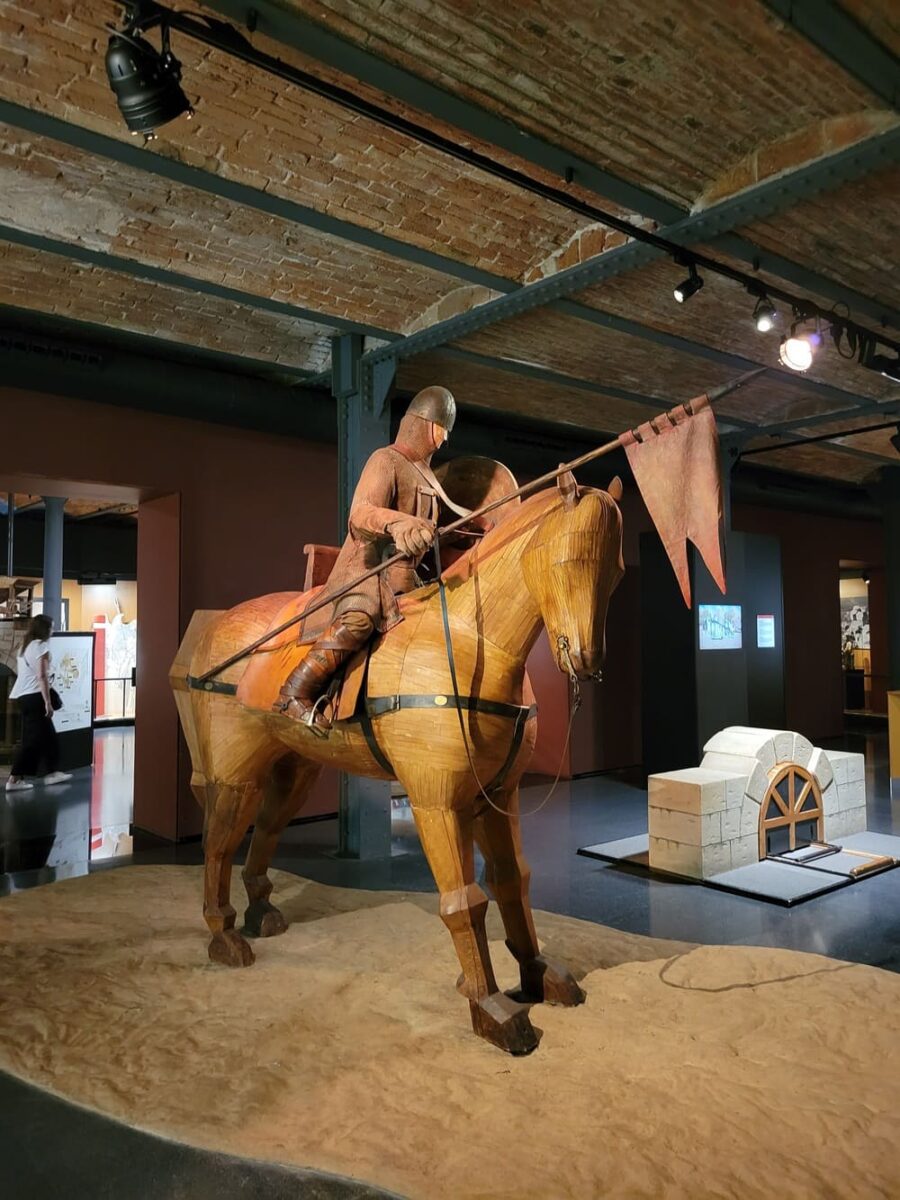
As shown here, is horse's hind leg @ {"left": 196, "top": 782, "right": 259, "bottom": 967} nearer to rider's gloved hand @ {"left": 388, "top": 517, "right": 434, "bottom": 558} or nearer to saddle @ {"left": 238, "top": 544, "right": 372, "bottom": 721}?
saddle @ {"left": 238, "top": 544, "right": 372, "bottom": 721}

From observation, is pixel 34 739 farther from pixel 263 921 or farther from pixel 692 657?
pixel 692 657

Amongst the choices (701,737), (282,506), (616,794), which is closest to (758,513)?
(701,737)

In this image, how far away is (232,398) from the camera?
21.0ft

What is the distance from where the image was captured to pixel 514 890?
128 inches

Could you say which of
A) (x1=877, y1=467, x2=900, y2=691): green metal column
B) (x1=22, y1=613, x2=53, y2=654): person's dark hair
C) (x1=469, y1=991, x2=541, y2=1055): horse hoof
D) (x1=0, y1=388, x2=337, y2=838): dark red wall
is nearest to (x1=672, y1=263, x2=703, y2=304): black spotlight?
(x1=469, y1=991, x2=541, y2=1055): horse hoof

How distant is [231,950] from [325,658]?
1492mm

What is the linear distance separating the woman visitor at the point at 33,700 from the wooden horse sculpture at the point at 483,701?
568 centimetres

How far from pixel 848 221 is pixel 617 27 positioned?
1819 mm

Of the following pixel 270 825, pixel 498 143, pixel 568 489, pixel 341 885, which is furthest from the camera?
pixel 341 885

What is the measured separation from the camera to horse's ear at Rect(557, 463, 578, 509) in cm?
281

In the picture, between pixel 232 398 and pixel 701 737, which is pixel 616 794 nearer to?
pixel 701 737

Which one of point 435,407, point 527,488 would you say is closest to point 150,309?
point 435,407

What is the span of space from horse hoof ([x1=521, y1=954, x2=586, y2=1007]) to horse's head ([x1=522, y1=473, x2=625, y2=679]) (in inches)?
51.2

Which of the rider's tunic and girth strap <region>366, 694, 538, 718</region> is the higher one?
the rider's tunic
